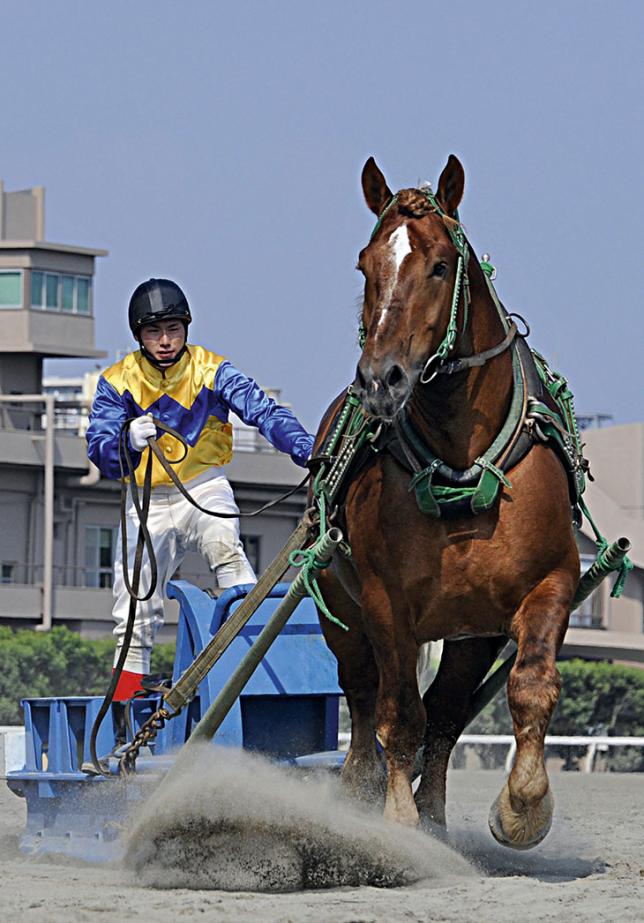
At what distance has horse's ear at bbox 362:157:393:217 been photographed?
696 centimetres

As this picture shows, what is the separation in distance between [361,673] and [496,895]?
2.07 metres

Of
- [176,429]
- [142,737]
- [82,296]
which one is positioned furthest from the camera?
[82,296]

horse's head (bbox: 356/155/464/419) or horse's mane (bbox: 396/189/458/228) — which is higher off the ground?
horse's mane (bbox: 396/189/458/228)

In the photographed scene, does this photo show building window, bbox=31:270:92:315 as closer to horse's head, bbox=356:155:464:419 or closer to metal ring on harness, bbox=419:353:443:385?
horse's head, bbox=356:155:464:419

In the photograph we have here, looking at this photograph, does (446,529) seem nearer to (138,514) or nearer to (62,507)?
(138,514)

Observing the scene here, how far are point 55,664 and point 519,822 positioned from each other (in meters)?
26.9

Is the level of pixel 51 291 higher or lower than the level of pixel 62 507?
higher

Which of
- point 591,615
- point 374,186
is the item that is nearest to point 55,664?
point 591,615

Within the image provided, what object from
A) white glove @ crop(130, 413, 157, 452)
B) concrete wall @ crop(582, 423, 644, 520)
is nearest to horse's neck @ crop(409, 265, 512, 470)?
white glove @ crop(130, 413, 157, 452)

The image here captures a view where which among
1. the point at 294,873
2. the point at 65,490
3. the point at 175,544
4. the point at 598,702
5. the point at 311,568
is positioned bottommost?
the point at 598,702

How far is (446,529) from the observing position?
22.3 feet

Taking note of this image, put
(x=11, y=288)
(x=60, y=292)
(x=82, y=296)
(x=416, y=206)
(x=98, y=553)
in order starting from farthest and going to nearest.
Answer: (x=82, y=296) → (x=60, y=292) → (x=11, y=288) → (x=98, y=553) → (x=416, y=206)

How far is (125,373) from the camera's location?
890 centimetres

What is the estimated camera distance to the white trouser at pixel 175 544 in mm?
9023
